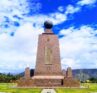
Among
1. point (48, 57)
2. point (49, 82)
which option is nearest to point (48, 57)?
point (48, 57)

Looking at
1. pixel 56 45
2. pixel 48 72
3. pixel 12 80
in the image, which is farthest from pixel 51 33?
pixel 12 80

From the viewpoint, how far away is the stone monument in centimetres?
4819

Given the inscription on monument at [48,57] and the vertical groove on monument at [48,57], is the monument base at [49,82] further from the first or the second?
the inscription on monument at [48,57]

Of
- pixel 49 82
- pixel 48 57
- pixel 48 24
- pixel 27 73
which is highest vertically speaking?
pixel 48 24

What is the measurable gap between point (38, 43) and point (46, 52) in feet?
7.66

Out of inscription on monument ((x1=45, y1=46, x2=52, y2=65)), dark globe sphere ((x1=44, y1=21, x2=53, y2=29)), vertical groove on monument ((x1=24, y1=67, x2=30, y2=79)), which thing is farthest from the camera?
dark globe sphere ((x1=44, y1=21, x2=53, y2=29))

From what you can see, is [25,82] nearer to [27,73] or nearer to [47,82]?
[27,73]

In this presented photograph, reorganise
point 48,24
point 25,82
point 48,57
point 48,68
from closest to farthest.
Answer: point 25,82 < point 48,68 < point 48,57 < point 48,24

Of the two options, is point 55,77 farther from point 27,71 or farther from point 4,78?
point 4,78

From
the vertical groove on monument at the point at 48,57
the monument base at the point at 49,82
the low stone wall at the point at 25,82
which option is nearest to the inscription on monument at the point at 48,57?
the vertical groove on monument at the point at 48,57

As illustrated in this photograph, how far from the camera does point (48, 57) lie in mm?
50656

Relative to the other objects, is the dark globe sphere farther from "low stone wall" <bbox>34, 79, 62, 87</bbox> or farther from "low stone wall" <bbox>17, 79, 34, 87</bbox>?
"low stone wall" <bbox>17, 79, 34, 87</bbox>

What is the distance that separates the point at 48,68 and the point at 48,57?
190 cm

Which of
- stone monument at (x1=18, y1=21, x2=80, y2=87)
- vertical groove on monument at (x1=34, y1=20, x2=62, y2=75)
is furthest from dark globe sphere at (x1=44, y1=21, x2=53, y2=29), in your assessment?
vertical groove on monument at (x1=34, y1=20, x2=62, y2=75)
